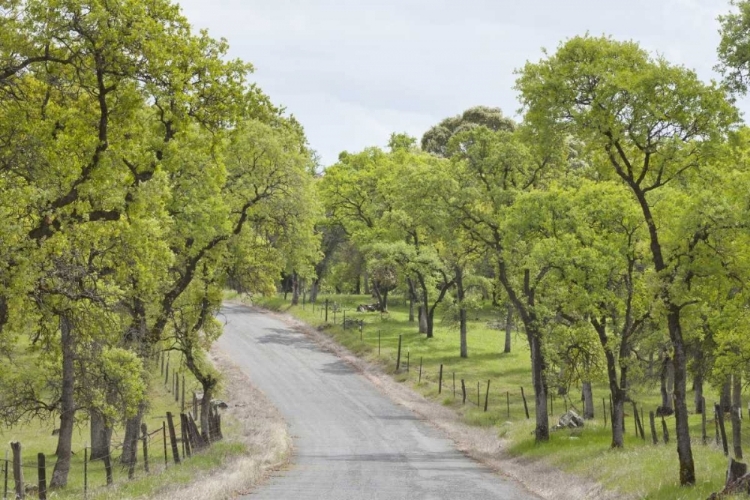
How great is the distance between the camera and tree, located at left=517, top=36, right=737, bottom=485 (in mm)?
17281

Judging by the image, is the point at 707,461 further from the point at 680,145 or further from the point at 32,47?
the point at 32,47

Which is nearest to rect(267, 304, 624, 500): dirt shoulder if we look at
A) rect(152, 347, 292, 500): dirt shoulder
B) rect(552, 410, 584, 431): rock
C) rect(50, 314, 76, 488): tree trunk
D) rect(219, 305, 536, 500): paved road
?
rect(219, 305, 536, 500): paved road

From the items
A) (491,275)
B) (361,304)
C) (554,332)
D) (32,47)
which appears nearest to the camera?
(32,47)

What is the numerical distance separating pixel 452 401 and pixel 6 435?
23208 mm

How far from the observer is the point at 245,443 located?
27.8 metres

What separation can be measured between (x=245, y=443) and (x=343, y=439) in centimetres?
638

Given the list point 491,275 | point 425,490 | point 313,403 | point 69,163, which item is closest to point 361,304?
point 491,275

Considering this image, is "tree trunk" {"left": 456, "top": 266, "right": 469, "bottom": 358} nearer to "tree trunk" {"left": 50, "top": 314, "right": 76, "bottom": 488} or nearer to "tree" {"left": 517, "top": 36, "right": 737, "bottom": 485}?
"tree trunk" {"left": 50, "top": 314, "right": 76, "bottom": 488}

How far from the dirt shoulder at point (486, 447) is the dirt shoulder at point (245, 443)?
24.6ft

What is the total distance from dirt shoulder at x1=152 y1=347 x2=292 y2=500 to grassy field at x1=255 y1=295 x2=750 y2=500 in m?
9.31

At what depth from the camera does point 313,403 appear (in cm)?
4200

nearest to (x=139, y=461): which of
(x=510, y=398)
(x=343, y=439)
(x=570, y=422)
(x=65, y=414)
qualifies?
(x=65, y=414)

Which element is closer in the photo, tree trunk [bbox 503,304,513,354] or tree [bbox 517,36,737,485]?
tree [bbox 517,36,737,485]

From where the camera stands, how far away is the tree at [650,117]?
17281 mm
